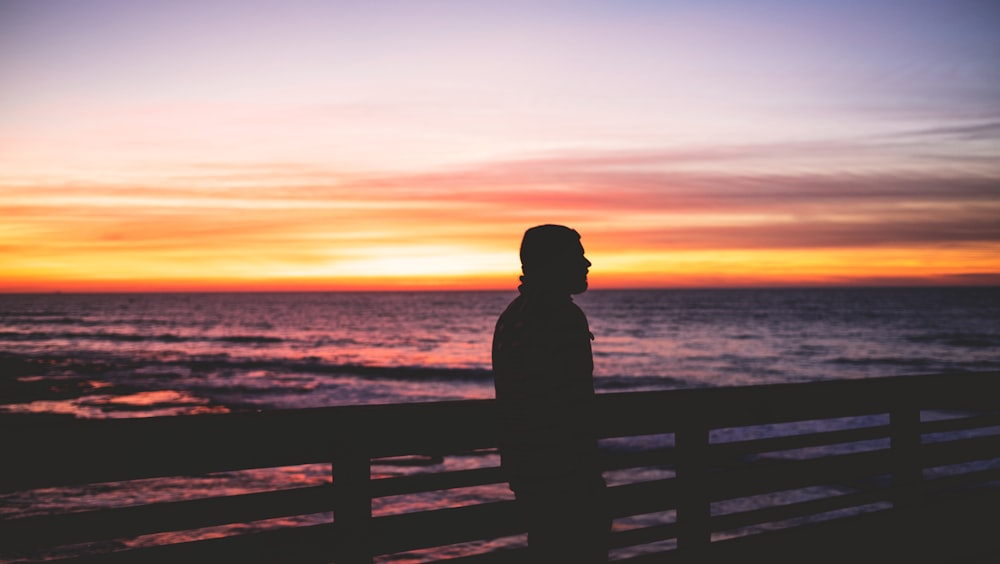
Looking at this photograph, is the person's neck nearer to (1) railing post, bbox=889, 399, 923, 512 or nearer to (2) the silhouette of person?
(2) the silhouette of person

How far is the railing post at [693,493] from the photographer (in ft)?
11.2

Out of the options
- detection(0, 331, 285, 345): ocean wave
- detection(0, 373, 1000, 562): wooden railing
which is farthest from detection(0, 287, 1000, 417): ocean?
detection(0, 373, 1000, 562): wooden railing

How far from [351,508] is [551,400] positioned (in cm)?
85

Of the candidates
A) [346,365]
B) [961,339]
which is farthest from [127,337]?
[961,339]

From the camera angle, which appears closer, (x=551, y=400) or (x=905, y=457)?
(x=551, y=400)

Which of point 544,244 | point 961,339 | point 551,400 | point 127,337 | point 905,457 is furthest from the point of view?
point 127,337

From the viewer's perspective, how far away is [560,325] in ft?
8.14

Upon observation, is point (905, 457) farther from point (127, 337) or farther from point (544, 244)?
point (127, 337)

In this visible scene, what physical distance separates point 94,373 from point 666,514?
27.5 metres

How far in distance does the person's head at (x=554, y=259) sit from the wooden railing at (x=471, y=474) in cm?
63

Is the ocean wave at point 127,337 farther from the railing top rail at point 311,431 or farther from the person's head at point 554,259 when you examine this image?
the person's head at point 554,259

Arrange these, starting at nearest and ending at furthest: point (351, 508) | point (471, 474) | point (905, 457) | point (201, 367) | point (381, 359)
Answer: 1. point (351, 508)
2. point (471, 474)
3. point (905, 457)
4. point (201, 367)
5. point (381, 359)

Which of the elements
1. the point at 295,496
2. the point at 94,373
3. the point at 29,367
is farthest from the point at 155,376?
the point at 295,496

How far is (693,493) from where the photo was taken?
3428 millimetres
